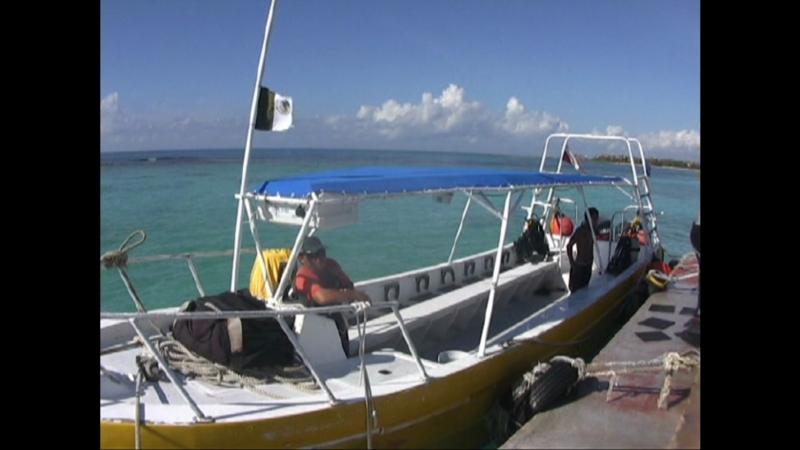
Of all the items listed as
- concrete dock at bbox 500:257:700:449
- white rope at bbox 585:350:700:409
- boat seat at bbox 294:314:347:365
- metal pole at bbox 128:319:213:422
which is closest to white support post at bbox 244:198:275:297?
boat seat at bbox 294:314:347:365

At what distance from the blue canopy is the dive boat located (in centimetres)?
2

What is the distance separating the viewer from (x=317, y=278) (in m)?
5.91

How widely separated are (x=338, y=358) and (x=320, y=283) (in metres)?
0.72

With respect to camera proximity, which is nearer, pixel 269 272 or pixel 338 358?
pixel 338 358

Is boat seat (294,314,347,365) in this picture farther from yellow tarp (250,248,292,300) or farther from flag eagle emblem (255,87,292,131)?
flag eagle emblem (255,87,292,131)

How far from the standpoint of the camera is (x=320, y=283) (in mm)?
5898

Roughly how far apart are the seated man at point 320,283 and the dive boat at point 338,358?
14 centimetres

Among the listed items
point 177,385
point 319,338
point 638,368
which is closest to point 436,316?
point 319,338

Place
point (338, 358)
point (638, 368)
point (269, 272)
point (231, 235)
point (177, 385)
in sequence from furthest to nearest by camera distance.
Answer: point (231, 235)
point (269, 272)
point (638, 368)
point (338, 358)
point (177, 385)

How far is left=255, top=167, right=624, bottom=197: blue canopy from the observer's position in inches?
211

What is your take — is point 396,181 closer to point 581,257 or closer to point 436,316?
point 436,316

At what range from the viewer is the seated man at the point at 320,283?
5816 millimetres
